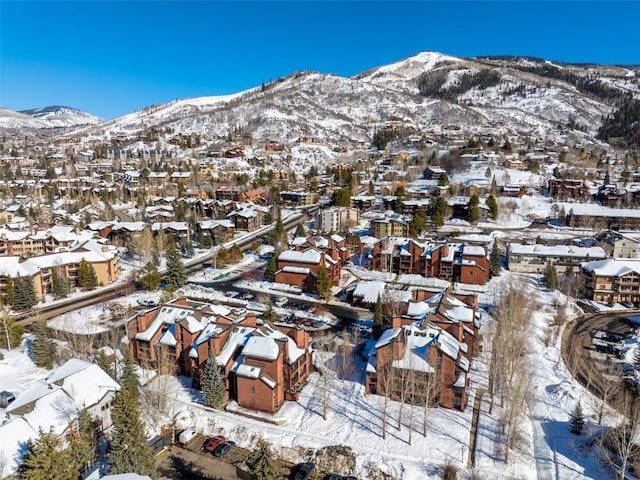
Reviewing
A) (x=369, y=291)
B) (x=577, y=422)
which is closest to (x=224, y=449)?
(x=577, y=422)

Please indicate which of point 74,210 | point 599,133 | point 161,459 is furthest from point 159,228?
point 599,133

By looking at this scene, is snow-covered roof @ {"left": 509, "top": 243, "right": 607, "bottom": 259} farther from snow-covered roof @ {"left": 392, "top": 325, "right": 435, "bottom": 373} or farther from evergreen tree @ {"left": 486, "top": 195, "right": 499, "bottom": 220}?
snow-covered roof @ {"left": 392, "top": 325, "right": 435, "bottom": 373}

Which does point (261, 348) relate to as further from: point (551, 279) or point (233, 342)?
point (551, 279)

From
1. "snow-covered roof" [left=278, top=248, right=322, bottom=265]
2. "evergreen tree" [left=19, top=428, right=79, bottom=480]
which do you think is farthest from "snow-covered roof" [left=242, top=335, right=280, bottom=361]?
"snow-covered roof" [left=278, top=248, right=322, bottom=265]

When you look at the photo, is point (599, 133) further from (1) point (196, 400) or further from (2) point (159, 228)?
(1) point (196, 400)

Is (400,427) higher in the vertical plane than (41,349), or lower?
lower

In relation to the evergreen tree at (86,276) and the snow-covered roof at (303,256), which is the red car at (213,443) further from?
the evergreen tree at (86,276)
